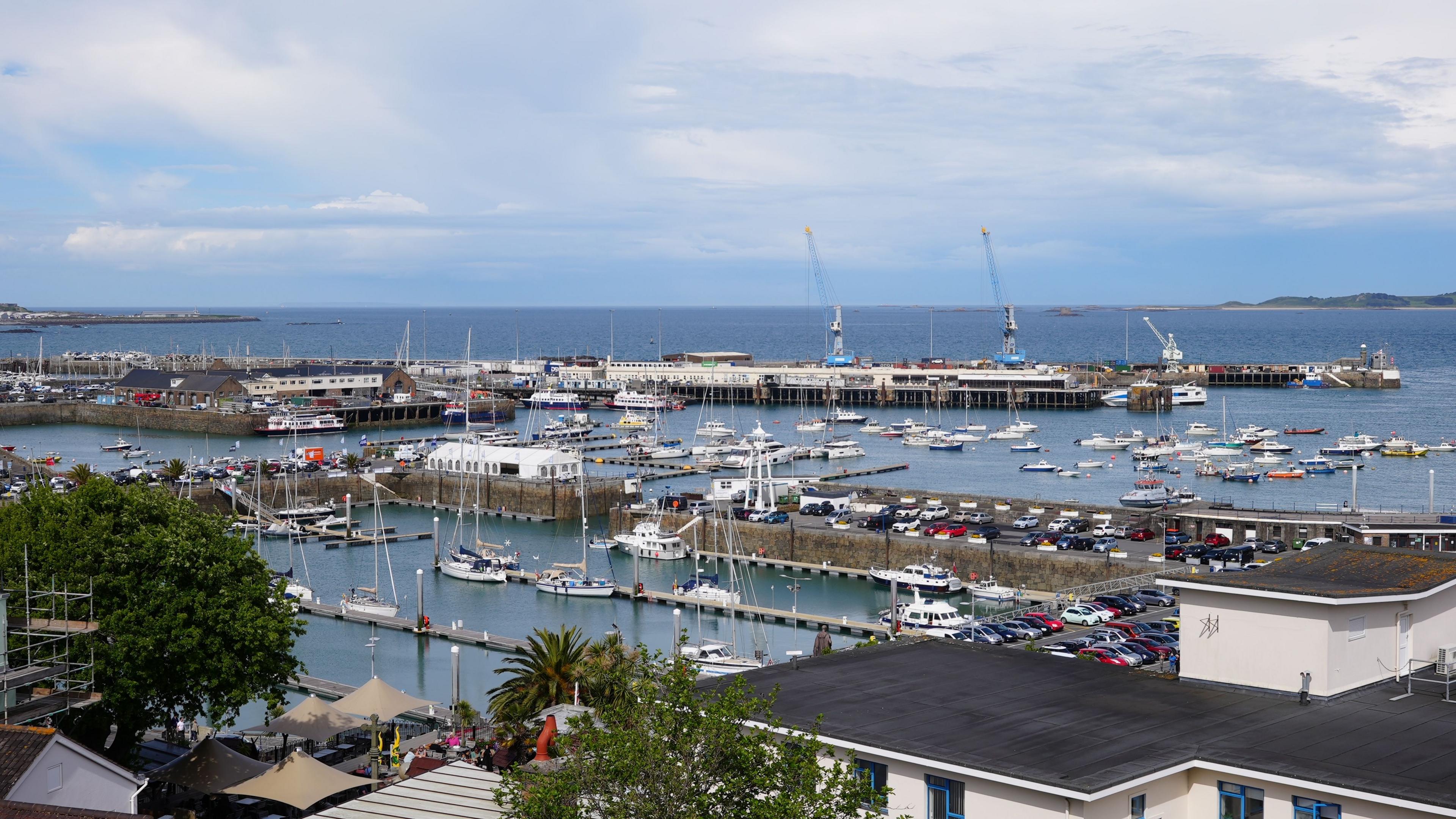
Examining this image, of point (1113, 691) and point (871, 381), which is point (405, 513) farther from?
point (871, 381)

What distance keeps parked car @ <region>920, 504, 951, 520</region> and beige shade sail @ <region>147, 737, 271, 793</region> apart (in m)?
32.2

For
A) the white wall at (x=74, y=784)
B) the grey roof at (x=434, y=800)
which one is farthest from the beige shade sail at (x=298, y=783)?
the grey roof at (x=434, y=800)

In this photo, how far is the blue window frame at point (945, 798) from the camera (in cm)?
1112

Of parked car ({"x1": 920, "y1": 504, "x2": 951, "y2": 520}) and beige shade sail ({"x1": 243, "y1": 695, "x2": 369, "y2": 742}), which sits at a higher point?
beige shade sail ({"x1": 243, "y1": 695, "x2": 369, "y2": 742})

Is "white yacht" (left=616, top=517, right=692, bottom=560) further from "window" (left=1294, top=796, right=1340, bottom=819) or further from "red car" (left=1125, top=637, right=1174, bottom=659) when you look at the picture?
"window" (left=1294, top=796, right=1340, bottom=819)

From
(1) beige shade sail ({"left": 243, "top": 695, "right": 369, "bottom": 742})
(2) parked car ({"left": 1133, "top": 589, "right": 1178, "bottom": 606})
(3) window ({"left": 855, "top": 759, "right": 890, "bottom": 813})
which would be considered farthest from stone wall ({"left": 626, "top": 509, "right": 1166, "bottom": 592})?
(3) window ({"left": 855, "top": 759, "right": 890, "bottom": 813})

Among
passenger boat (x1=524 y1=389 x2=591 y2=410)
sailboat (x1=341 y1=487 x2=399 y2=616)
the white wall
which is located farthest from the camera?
passenger boat (x1=524 y1=389 x2=591 y2=410)

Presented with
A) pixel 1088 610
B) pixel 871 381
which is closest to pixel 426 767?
pixel 1088 610

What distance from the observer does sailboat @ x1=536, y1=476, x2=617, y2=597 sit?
4000 centimetres

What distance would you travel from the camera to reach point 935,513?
1877 inches

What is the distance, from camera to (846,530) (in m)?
44.8

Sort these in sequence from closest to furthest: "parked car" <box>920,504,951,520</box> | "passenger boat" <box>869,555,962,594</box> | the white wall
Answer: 1. the white wall
2. "passenger boat" <box>869,555,962,594</box>
3. "parked car" <box>920,504,951,520</box>

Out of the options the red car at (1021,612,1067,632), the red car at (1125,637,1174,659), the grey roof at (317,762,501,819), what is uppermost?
the grey roof at (317,762,501,819)

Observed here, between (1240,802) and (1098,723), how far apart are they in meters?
1.52
